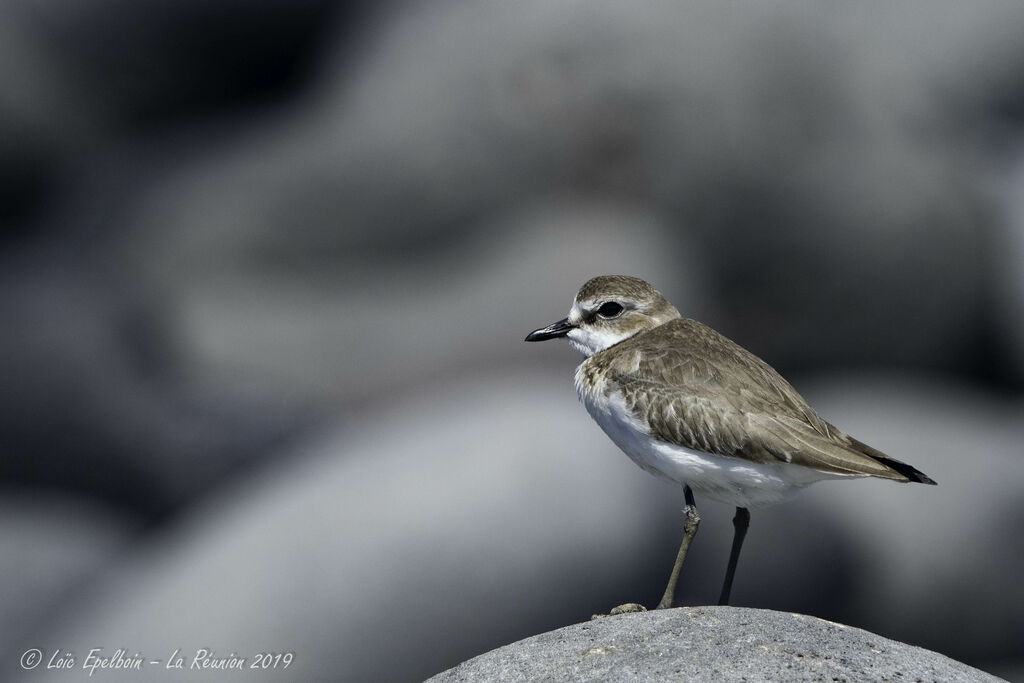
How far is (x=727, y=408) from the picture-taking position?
451 cm

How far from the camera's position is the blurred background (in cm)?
744

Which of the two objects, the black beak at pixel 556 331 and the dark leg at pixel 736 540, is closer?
the dark leg at pixel 736 540

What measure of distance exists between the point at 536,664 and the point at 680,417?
1114mm

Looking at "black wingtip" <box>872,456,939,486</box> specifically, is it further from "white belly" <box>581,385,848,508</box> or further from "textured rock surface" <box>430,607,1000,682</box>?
"textured rock surface" <box>430,607,1000,682</box>

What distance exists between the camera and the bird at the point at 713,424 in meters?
4.39

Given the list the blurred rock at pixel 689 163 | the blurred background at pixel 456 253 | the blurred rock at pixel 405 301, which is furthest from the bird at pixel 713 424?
the blurred rock at pixel 689 163

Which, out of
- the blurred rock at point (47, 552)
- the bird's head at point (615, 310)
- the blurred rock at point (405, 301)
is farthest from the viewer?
the blurred rock at point (405, 301)

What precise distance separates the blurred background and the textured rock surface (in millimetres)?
2812

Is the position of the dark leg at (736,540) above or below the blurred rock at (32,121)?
below

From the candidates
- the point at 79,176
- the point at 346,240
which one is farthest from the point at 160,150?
the point at 346,240

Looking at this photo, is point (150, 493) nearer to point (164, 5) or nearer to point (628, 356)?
point (164, 5)

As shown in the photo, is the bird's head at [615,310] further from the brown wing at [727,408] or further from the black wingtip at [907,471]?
the black wingtip at [907,471]

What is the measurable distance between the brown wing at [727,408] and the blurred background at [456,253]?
2.38 meters

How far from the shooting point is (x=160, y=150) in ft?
27.2
